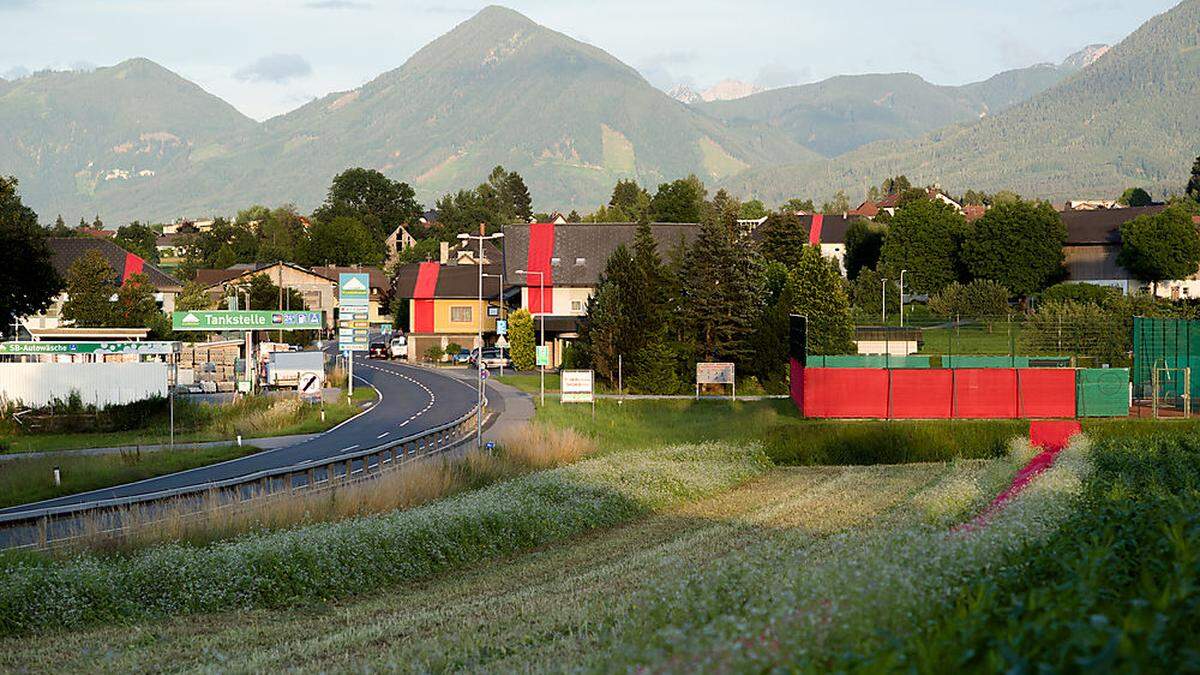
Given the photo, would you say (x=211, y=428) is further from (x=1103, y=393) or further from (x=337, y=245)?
(x=337, y=245)

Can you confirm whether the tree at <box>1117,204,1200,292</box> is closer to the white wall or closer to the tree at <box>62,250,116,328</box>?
the tree at <box>62,250,116,328</box>

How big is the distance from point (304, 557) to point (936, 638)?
44.9 ft

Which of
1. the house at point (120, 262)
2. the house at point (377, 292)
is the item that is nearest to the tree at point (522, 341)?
the house at point (120, 262)

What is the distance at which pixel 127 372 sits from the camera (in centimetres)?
5450

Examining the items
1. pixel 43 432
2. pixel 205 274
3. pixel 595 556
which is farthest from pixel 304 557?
pixel 205 274

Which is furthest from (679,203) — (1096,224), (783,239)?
(1096,224)

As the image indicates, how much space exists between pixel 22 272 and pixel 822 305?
41750mm

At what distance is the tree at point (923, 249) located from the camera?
129500 mm

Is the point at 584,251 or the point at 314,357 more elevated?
the point at 584,251

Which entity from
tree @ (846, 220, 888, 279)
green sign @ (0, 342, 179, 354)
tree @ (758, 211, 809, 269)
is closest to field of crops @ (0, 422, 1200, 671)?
green sign @ (0, 342, 179, 354)

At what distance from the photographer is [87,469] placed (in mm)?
35938

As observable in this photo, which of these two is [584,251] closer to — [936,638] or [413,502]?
[413,502]

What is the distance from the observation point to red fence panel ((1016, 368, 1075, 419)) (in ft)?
163

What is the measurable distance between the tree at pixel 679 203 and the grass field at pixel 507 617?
13318cm
